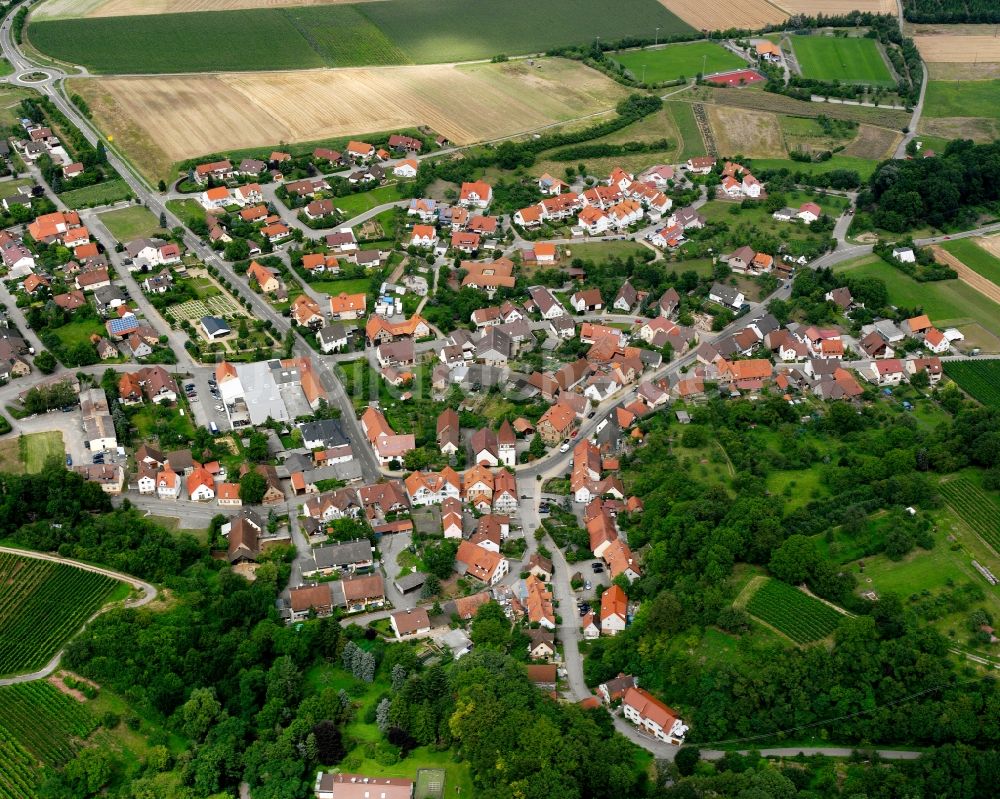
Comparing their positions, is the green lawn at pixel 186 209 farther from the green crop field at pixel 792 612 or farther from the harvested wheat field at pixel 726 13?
the harvested wheat field at pixel 726 13

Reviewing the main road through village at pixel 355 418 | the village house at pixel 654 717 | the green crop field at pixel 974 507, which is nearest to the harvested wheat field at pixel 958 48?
the main road through village at pixel 355 418

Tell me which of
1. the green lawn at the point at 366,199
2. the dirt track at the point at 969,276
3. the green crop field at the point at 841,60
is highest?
the green crop field at the point at 841,60

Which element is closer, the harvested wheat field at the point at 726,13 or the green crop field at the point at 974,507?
the green crop field at the point at 974,507

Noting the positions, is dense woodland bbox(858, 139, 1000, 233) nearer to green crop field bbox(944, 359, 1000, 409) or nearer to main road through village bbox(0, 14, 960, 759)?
main road through village bbox(0, 14, 960, 759)

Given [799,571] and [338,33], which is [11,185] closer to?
[338,33]

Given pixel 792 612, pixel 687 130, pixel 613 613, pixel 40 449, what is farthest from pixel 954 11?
pixel 40 449

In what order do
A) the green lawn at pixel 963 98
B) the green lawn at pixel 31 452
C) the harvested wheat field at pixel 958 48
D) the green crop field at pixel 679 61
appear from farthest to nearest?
the harvested wheat field at pixel 958 48 → the green crop field at pixel 679 61 → the green lawn at pixel 963 98 → the green lawn at pixel 31 452
